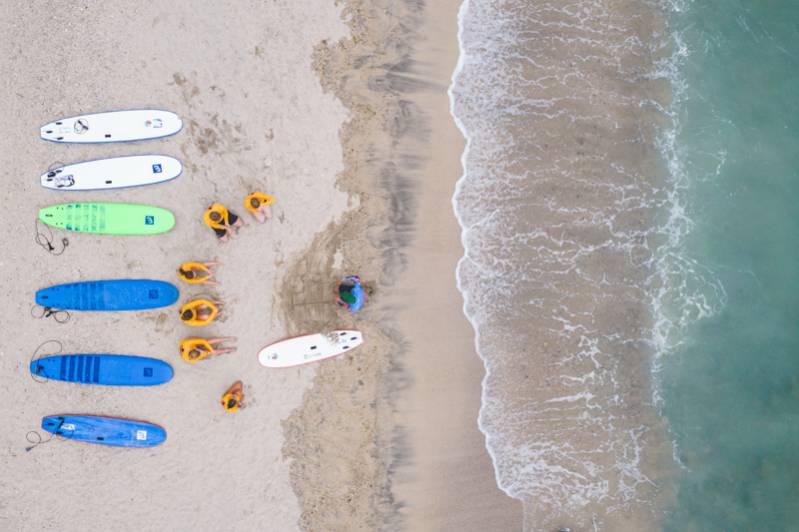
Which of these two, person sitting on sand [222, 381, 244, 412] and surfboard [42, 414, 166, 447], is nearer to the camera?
person sitting on sand [222, 381, 244, 412]

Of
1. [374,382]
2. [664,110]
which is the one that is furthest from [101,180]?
[664,110]

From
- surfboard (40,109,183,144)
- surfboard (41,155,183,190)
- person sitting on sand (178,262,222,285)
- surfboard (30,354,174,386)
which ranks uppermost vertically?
surfboard (40,109,183,144)

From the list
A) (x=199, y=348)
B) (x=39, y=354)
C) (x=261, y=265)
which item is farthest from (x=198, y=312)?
(x=39, y=354)

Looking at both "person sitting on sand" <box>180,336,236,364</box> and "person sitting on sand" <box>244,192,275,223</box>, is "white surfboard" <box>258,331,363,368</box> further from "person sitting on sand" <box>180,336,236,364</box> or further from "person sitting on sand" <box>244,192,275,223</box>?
"person sitting on sand" <box>244,192,275,223</box>

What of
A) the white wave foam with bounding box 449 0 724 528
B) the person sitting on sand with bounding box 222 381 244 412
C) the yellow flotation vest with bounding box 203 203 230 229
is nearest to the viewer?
the yellow flotation vest with bounding box 203 203 230 229

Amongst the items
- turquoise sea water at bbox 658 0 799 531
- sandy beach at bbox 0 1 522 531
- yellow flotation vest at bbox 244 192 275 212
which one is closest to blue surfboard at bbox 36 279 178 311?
sandy beach at bbox 0 1 522 531

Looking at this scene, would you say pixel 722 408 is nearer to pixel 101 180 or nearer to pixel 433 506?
pixel 433 506
